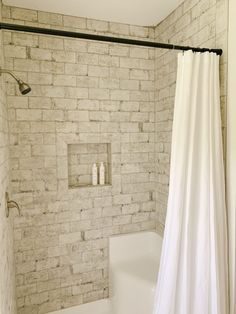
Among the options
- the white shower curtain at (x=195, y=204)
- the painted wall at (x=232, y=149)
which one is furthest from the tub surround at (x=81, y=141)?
the white shower curtain at (x=195, y=204)

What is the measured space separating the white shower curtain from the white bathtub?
0.61 m

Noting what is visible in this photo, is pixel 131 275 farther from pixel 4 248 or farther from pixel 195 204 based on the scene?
pixel 4 248

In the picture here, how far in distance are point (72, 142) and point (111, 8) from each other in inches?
53.0

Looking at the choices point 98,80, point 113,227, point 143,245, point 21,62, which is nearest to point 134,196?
point 113,227

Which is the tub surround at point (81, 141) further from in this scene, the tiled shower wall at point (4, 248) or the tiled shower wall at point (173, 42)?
the tiled shower wall at point (4, 248)

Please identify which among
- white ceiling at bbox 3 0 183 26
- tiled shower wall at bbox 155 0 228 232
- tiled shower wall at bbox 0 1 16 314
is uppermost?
white ceiling at bbox 3 0 183 26

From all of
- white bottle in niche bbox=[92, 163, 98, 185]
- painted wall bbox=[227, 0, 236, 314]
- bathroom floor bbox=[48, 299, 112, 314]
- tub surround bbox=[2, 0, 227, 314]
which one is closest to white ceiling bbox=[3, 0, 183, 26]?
tub surround bbox=[2, 0, 227, 314]

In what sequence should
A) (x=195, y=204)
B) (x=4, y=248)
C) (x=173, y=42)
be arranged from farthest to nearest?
(x=173, y=42) → (x=195, y=204) → (x=4, y=248)

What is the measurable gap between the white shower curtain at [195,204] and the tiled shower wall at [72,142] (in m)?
1.09

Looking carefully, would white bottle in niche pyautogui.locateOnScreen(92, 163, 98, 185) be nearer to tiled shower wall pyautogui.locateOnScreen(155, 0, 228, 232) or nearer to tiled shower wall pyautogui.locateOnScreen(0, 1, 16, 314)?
tiled shower wall pyautogui.locateOnScreen(155, 0, 228, 232)

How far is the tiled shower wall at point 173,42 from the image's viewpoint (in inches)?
69.0

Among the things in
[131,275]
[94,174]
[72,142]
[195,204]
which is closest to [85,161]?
[94,174]

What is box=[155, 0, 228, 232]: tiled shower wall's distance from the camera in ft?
5.75

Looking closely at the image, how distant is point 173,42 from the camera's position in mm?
2418
